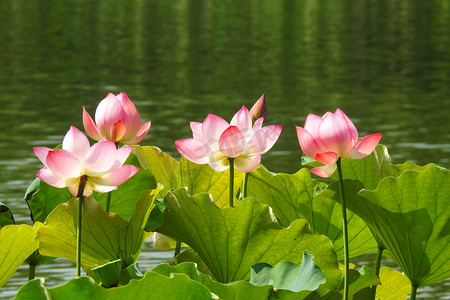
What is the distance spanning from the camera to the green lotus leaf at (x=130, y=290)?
96 centimetres

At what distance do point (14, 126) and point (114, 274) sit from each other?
894 centimetres

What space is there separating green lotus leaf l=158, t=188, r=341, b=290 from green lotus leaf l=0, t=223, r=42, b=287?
Answer: 0.66 ft

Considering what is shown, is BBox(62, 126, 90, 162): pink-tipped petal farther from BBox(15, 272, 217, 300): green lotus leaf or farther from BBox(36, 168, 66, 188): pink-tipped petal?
BBox(15, 272, 217, 300): green lotus leaf

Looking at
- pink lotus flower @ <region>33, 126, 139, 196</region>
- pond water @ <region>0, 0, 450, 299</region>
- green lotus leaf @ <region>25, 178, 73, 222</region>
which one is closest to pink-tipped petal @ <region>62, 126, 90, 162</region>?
pink lotus flower @ <region>33, 126, 139, 196</region>

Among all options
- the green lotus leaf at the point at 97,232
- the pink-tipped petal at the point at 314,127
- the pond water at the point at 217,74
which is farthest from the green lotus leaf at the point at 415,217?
the pond water at the point at 217,74

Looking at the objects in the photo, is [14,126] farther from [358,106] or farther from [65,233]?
[65,233]

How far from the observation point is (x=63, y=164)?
3.66 feet

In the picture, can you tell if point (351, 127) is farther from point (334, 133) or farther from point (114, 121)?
point (114, 121)

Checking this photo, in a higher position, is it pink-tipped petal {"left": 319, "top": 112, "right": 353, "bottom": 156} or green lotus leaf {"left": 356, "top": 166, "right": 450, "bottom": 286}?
pink-tipped petal {"left": 319, "top": 112, "right": 353, "bottom": 156}

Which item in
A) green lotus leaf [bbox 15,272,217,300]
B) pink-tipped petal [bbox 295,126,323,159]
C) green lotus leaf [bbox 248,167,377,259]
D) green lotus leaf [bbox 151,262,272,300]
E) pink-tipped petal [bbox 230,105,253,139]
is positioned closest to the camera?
green lotus leaf [bbox 15,272,217,300]

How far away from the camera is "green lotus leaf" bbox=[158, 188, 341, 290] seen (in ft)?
4.05

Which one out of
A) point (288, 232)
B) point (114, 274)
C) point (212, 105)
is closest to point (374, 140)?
point (288, 232)

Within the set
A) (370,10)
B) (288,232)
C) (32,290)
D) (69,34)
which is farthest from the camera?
(370,10)

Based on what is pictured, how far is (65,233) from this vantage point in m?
1.33
